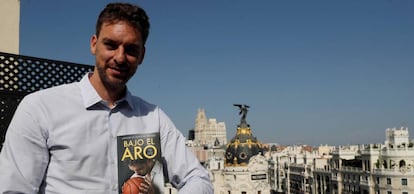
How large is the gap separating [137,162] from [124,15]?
60 centimetres

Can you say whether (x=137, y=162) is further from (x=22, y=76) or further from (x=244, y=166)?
(x=244, y=166)

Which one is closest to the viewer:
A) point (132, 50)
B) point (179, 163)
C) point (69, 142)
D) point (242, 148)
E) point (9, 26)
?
point (69, 142)

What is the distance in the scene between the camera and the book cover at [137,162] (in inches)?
63.1

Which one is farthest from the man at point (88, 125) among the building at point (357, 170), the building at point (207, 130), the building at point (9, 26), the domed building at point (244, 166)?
the building at point (207, 130)

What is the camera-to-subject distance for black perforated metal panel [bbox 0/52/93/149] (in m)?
3.65

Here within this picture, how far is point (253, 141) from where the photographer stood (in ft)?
93.3

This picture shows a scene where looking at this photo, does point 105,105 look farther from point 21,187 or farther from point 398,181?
point 398,181

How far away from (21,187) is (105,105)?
459 mm

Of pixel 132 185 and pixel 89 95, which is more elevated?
pixel 89 95

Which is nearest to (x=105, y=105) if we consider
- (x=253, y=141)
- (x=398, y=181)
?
(x=253, y=141)

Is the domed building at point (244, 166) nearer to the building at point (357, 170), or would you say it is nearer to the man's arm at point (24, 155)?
the building at point (357, 170)

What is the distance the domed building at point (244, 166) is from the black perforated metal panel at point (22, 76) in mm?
24020

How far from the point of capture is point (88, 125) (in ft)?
5.32

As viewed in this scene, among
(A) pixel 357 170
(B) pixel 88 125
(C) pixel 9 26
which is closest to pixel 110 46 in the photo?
(B) pixel 88 125
